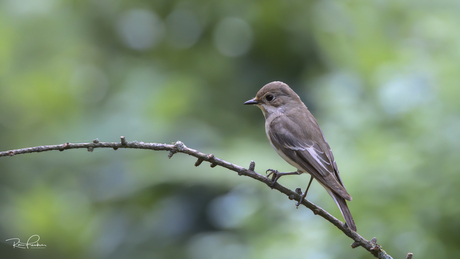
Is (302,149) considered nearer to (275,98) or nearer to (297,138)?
(297,138)

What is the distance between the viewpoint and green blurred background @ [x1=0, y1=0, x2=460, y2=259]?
12.0 ft

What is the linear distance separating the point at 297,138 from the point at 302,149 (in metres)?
0.12

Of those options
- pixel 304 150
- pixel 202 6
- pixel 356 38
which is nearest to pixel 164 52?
pixel 202 6

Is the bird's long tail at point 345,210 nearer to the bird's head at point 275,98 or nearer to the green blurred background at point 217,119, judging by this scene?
the green blurred background at point 217,119

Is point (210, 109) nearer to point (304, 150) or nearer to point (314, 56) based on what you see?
point (314, 56)

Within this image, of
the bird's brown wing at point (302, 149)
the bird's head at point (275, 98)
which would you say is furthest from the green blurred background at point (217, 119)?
the bird's head at point (275, 98)

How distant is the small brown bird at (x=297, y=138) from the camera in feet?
9.65

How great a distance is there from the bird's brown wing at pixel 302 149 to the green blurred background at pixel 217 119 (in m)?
0.62

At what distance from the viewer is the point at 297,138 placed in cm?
328

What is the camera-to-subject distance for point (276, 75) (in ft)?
19.4

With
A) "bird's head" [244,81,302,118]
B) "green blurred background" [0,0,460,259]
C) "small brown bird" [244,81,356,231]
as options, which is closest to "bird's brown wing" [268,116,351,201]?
"small brown bird" [244,81,356,231]

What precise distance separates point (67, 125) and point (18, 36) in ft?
5.20
